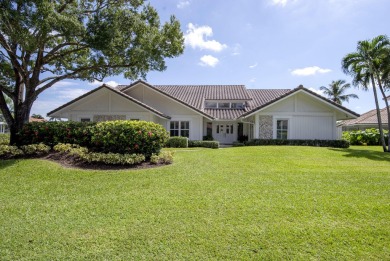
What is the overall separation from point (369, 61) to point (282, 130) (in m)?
8.09

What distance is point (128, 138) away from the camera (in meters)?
9.97

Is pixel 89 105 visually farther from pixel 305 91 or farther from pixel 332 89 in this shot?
pixel 332 89

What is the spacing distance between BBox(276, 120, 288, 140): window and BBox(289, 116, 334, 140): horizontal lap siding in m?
0.45

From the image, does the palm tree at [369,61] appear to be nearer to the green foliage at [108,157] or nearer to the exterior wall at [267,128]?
the exterior wall at [267,128]

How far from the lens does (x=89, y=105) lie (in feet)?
70.6

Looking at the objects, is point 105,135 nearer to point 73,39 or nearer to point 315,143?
point 73,39

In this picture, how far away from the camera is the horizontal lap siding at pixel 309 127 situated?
67.7 ft

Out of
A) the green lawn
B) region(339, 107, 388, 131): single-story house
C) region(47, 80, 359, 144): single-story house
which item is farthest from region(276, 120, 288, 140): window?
region(339, 107, 388, 131): single-story house

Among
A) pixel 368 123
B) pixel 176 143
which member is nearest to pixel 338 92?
pixel 368 123

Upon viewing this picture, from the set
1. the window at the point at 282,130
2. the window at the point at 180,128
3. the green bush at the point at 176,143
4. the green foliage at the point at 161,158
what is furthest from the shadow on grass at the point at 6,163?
the window at the point at 282,130

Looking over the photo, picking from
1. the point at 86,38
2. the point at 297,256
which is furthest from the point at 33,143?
the point at 297,256

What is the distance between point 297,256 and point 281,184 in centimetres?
393

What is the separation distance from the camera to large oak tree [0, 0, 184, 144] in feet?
31.7

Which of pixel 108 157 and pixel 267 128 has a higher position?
pixel 267 128
